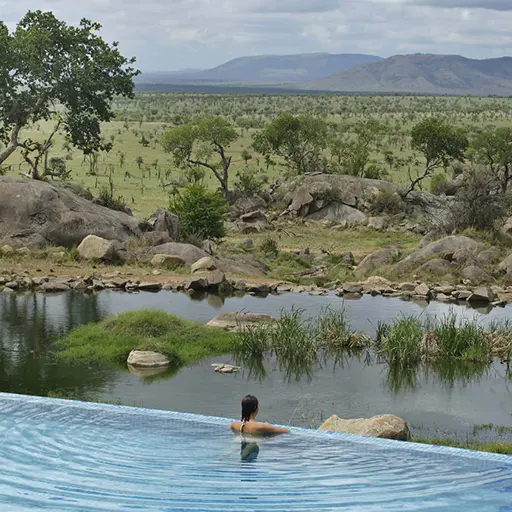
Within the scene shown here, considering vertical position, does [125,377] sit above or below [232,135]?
below

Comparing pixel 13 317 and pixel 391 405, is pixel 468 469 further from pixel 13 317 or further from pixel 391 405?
pixel 13 317

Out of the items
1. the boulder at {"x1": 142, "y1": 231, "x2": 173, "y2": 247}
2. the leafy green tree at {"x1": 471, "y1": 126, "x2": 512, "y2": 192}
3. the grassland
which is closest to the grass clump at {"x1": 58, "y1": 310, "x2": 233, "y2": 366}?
the boulder at {"x1": 142, "y1": 231, "x2": 173, "y2": 247}

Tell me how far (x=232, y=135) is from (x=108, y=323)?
28951mm

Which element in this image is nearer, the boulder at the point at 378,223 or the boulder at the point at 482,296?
the boulder at the point at 482,296

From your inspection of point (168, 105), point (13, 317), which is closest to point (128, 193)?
point (13, 317)

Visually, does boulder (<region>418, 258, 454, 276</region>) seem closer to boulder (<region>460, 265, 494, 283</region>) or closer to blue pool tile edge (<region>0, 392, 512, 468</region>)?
boulder (<region>460, 265, 494, 283</region>)

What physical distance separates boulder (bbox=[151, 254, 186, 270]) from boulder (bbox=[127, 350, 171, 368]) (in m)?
9.13

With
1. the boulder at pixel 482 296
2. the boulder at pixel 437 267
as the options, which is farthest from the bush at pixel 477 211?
the boulder at pixel 482 296

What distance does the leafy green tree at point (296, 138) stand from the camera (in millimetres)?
47125

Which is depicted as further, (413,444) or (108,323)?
(108,323)

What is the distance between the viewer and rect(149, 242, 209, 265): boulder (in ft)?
86.1

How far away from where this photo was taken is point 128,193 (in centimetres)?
4756

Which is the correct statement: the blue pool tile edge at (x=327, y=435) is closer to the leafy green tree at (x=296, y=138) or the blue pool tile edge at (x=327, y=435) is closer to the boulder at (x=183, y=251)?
the boulder at (x=183, y=251)

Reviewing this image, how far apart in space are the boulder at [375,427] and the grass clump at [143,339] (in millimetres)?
5339
